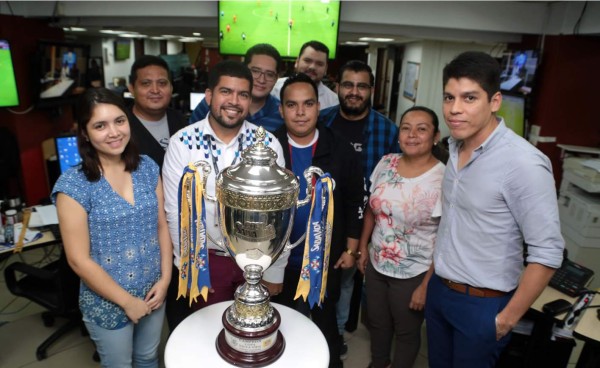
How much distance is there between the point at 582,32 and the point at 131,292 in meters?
3.63

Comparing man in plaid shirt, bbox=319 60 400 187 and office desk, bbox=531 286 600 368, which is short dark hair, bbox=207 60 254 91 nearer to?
man in plaid shirt, bbox=319 60 400 187

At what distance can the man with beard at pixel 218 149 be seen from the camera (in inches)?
59.8

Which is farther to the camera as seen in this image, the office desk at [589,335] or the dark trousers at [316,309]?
the dark trousers at [316,309]

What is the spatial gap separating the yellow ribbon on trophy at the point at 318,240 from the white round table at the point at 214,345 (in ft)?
0.40

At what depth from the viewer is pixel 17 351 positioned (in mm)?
2279

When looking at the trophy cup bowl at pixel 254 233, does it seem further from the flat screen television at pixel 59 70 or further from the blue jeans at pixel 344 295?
the flat screen television at pixel 59 70

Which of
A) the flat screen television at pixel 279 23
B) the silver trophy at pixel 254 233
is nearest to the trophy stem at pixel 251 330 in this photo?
the silver trophy at pixel 254 233

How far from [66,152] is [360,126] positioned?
2.15 meters

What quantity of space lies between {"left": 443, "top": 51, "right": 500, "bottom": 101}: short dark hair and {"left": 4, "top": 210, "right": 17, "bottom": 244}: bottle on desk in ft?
7.83

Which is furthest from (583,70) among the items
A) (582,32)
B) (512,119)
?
(512,119)

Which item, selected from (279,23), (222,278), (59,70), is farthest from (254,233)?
(59,70)

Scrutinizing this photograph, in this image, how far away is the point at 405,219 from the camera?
167cm

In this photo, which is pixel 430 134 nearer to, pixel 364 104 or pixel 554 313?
pixel 364 104

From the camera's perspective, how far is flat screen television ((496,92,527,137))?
343 cm
